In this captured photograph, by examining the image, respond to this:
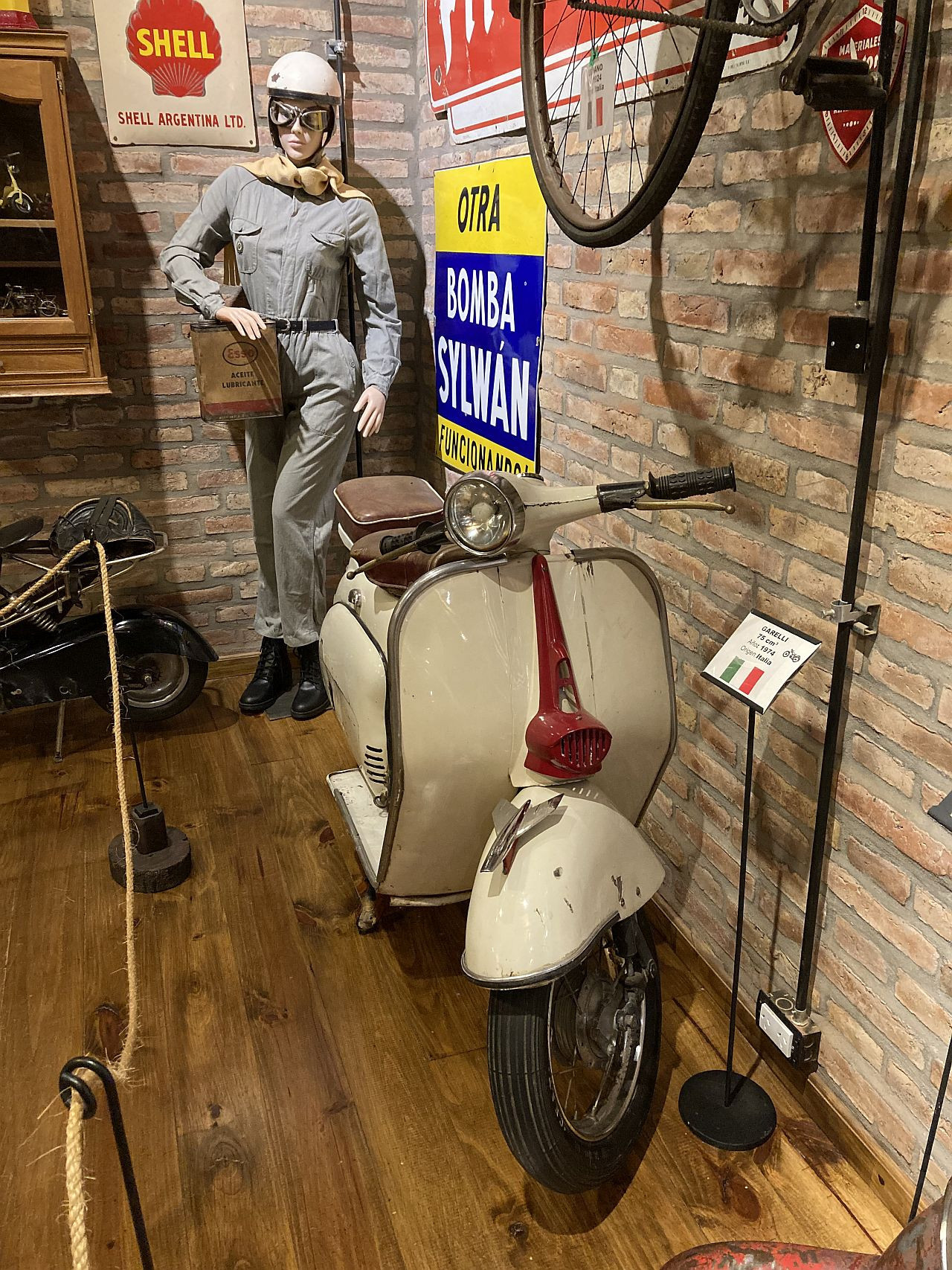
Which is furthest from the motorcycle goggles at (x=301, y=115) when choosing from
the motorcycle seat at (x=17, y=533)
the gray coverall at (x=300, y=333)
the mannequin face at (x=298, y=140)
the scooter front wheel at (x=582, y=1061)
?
the scooter front wheel at (x=582, y=1061)

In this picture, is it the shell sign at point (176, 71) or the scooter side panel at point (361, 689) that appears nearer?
the scooter side panel at point (361, 689)

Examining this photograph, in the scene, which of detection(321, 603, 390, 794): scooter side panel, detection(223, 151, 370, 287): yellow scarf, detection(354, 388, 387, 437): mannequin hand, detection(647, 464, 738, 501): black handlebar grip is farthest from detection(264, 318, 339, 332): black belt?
detection(647, 464, 738, 501): black handlebar grip

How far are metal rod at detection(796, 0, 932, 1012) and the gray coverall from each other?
1.89 metres

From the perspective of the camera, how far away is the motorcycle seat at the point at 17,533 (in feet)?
8.30

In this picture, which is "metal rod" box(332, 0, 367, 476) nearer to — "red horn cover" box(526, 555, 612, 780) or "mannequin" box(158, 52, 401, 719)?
"mannequin" box(158, 52, 401, 719)

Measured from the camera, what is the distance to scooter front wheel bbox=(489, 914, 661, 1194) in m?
1.41

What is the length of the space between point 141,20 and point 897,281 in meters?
2.59

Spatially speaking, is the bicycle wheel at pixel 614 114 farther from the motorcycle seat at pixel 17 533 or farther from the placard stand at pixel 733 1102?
the motorcycle seat at pixel 17 533

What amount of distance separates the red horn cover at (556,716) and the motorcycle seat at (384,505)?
455 mm

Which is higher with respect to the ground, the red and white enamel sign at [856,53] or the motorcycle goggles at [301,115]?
the motorcycle goggles at [301,115]

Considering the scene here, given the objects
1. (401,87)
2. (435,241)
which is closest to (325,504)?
(435,241)

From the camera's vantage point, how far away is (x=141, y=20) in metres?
2.88

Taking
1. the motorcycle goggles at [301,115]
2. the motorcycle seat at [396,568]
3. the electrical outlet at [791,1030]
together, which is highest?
the motorcycle goggles at [301,115]

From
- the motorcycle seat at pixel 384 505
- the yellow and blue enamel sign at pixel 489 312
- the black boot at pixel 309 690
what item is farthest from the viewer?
the black boot at pixel 309 690
